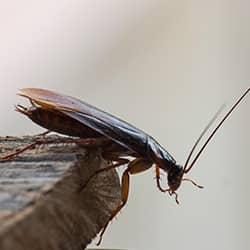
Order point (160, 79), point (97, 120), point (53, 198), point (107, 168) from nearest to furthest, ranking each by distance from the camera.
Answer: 1. point (53, 198)
2. point (107, 168)
3. point (97, 120)
4. point (160, 79)

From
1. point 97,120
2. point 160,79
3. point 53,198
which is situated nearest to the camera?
point 53,198

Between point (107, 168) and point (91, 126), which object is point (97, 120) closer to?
point (91, 126)

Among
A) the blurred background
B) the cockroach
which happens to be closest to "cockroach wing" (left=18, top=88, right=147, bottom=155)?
the cockroach

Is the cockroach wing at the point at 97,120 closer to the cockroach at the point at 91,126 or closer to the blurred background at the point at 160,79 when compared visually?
the cockroach at the point at 91,126

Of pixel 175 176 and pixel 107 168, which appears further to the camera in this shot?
pixel 175 176

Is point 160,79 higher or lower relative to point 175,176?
lower

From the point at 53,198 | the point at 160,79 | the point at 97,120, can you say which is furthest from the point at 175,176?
the point at 160,79

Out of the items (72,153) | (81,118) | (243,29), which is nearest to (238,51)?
(243,29)
